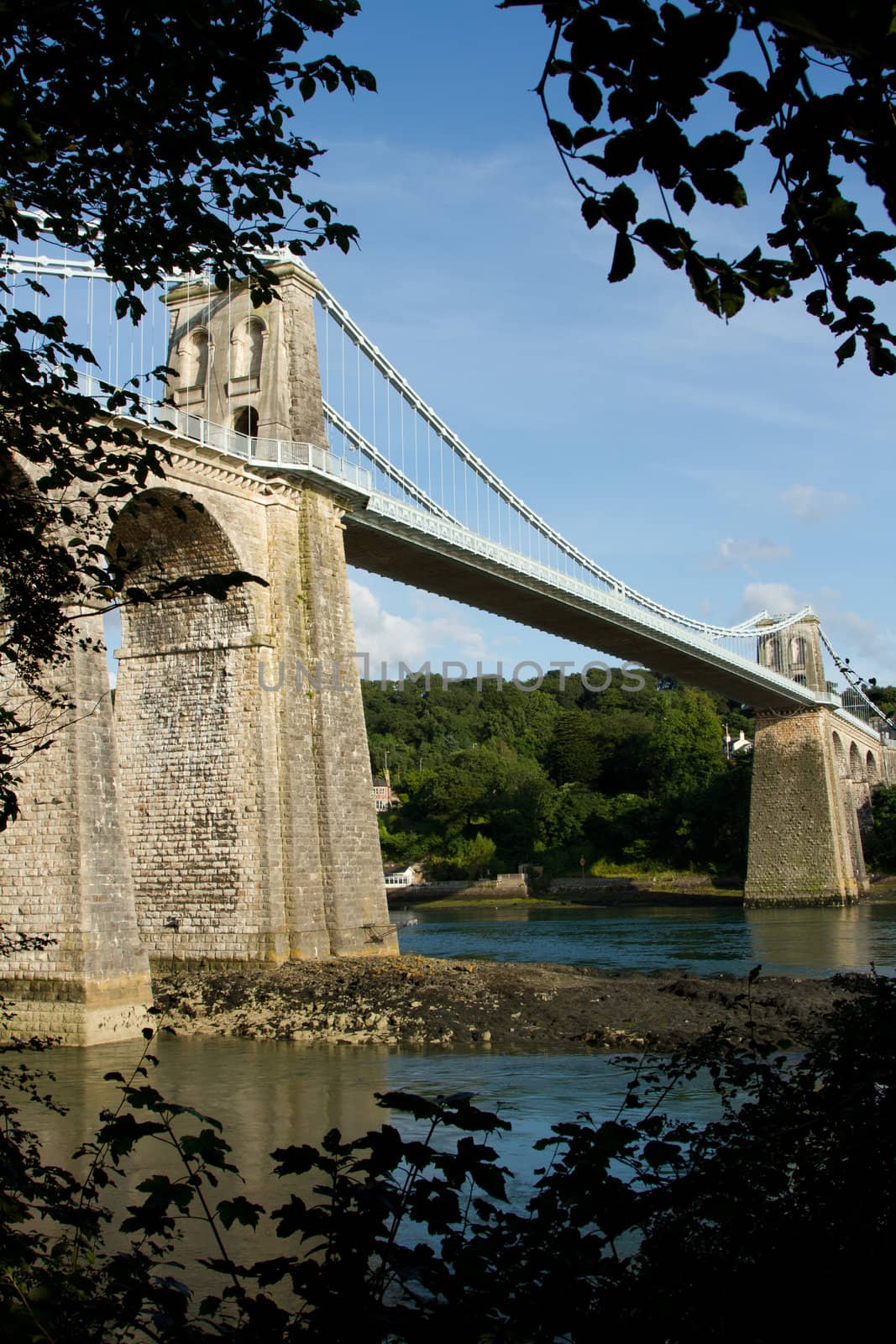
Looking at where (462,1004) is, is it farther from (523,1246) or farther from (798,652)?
(798,652)

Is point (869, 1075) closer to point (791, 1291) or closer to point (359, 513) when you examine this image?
point (791, 1291)

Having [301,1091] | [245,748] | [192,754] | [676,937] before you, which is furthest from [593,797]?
[301,1091]

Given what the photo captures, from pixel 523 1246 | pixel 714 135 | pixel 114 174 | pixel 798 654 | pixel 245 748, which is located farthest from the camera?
pixel 798 654

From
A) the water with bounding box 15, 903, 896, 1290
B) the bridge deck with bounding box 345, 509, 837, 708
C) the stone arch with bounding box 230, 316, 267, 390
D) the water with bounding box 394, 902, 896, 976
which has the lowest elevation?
the water with bounding box 394, 902, 896, 976

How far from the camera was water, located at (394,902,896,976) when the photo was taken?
19.2m

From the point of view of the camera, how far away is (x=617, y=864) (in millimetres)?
47062

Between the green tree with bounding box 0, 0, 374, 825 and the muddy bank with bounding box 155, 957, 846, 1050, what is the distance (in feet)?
25.4

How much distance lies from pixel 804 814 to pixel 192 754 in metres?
26.2

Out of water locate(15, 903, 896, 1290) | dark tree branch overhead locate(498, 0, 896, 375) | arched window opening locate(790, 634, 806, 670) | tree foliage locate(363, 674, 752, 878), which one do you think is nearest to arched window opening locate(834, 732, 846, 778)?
arched window opening locate(790, 634, 806, 670)

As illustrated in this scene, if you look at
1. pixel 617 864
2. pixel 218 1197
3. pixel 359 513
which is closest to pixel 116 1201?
pixel 218 1197

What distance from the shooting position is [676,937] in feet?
82.5

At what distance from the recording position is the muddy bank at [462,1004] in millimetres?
11141

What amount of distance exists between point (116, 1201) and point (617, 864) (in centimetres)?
4203

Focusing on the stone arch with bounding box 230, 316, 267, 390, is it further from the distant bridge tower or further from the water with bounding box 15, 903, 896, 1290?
the distant bridge tower
